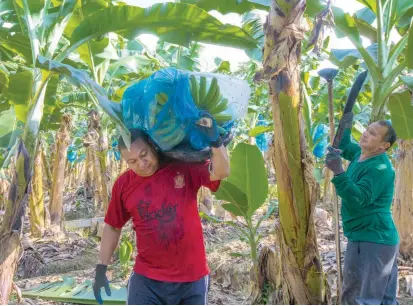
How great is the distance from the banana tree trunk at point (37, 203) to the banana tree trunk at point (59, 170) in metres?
0.46

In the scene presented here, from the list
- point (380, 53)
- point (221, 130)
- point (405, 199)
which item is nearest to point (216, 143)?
point (221, 130)

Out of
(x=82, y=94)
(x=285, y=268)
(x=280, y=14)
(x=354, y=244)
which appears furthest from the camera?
(x=82, y=94)

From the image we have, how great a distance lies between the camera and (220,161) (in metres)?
2.02

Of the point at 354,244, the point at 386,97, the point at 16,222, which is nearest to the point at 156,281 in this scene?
the point at 16,222

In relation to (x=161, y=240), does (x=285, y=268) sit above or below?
below

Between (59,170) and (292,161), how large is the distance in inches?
259

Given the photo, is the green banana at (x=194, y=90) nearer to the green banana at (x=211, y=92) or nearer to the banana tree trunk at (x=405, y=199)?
the green banana at (x=211, y=92)

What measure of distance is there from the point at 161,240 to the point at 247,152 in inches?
51.1

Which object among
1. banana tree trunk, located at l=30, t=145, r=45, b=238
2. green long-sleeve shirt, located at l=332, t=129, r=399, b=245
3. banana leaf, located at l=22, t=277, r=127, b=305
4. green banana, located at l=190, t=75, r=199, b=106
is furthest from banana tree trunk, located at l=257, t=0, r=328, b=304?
banana tree trunk, located at l=30, t=145, r=45, b=238

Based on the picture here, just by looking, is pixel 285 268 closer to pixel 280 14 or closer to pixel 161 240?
pixel 161 240

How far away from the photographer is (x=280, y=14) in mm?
2336

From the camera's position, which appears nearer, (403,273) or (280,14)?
(280,14)

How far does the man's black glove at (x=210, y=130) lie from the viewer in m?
1.98

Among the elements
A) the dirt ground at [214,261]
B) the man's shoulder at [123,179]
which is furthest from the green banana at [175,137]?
the dirt ground at [214,261]
